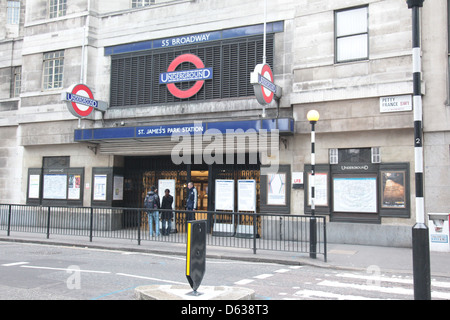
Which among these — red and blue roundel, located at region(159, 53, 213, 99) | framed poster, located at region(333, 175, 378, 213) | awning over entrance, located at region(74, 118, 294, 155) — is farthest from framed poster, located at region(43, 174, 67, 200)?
framed poster, located at region(333, 175, 378, 213)

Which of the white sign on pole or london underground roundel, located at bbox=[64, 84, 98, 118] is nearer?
the white sign on pole

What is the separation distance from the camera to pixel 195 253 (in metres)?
6.41

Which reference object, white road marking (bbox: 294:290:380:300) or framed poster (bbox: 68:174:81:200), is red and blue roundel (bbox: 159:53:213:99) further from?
white road marking (bbox: 294:290:380:300)

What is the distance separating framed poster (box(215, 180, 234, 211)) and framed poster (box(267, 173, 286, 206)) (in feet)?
5.28

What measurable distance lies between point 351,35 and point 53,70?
14.0 metres

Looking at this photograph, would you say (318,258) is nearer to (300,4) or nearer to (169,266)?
(169,266)

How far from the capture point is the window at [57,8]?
20.3m

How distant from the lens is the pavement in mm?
10406

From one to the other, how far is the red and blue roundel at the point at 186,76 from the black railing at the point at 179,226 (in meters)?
5.47

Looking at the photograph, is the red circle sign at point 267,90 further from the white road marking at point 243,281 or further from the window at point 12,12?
the window at point 12,12

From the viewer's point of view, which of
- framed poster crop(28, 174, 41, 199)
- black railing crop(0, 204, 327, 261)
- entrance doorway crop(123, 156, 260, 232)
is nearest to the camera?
black railing crop(0, 204, 327, 261)

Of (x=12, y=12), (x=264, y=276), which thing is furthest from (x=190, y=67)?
(x=12, y=12)

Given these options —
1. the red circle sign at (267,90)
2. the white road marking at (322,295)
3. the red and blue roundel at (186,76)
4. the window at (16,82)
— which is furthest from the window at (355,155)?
the window at (16,82)
